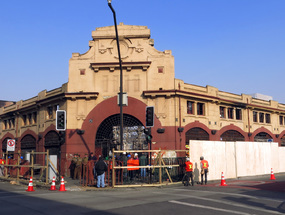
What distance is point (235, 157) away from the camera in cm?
2147

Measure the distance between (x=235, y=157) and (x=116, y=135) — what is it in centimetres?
948

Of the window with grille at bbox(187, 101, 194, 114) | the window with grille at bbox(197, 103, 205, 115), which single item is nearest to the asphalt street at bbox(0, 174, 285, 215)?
the window with grille at bbox(187, 101, 194, 114)

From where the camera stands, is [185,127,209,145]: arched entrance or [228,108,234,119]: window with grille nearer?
[185,127,209,145]: arched entrance

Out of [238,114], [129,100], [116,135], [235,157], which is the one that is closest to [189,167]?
[235,157]

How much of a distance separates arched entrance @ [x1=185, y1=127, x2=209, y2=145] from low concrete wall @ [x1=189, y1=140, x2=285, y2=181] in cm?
505

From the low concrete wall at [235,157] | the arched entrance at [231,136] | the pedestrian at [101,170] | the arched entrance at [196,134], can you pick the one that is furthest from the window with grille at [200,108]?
the pedestrian at [101,170]

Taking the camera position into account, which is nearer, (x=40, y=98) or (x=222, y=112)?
(x=222, y=112)

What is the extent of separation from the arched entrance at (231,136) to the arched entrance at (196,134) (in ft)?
9.02

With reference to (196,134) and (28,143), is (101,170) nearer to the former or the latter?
(196,134)

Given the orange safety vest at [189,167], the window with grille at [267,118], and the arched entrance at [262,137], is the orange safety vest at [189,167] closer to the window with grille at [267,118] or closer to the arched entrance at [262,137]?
the arched entrance at [262,137]

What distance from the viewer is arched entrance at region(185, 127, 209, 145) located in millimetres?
26014

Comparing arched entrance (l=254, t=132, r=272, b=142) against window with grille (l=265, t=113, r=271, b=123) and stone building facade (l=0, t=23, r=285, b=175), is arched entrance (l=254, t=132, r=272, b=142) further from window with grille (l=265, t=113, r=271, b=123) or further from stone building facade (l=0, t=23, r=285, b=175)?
stone building facade (l=0, t=23, r=285, b=175)

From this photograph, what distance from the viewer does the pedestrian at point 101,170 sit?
16359 mm

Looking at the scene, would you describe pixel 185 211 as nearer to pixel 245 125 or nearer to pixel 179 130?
pixel 179 130
